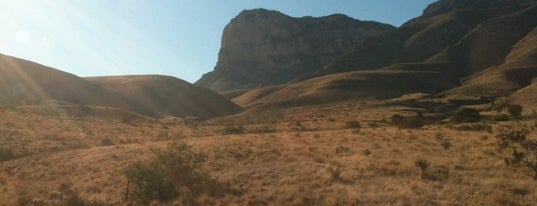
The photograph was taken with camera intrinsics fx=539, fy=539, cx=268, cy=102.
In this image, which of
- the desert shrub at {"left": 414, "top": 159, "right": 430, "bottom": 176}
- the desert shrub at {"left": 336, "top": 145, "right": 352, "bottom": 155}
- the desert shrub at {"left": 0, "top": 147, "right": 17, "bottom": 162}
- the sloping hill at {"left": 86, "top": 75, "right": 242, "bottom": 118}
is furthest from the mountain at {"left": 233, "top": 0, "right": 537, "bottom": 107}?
the desert shrub at {"left": 414, "top": 159, "right": 430, "bottom": 176}

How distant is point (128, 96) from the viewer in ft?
387

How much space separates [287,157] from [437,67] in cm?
14978

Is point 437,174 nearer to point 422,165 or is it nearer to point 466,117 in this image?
point 422,165

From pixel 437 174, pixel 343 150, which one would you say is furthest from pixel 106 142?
pixel 437 174

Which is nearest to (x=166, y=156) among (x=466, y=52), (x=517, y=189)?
(x=517, y=189)

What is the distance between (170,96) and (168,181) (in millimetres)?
105527

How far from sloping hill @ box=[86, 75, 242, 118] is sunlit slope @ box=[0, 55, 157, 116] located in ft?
18.6

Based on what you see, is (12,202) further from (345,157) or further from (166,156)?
(345,157)

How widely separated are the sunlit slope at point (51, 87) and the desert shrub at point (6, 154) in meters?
62.2

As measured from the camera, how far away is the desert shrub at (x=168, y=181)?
70.3 feet

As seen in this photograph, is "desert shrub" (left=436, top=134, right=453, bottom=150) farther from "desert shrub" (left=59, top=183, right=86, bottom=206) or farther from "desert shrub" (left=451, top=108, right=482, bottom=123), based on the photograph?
"desert shrub" (left=451, top=108, right=482, bottom=123)

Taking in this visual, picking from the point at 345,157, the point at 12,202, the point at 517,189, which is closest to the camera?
the point at 517,189

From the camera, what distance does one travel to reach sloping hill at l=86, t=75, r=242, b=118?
118 meters

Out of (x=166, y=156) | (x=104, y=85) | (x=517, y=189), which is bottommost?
(x=517, y=189)
